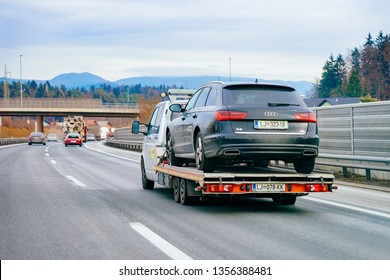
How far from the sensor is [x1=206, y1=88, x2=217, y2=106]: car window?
11.3 metres

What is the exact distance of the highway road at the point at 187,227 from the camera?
7414 mm

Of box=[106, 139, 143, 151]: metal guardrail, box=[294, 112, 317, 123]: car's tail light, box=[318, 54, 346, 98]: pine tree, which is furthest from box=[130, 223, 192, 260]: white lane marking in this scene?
box=[318, 54, 346, 98]: pine tree

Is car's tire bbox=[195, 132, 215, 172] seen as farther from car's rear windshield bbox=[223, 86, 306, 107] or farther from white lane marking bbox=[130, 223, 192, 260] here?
white lane marking bbox=[130, 223, 192, 260]

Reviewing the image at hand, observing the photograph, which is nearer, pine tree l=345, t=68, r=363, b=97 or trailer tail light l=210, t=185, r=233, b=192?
trailer tail light l=210, t=185, r=233, b=192

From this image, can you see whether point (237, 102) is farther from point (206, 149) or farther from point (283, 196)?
point (283, 196)

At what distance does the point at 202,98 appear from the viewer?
12.1 meters

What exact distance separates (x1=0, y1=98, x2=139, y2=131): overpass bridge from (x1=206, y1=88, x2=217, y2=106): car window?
102472 millimetres

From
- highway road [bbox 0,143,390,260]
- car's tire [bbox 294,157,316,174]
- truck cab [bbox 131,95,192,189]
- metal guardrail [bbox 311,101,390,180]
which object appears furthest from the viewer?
metal guardrail [bbox 311,101,390,180]

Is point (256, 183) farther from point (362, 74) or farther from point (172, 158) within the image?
point (362, 74)

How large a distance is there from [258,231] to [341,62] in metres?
141

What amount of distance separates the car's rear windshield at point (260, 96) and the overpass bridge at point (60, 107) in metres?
103

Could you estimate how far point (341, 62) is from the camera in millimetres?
145375

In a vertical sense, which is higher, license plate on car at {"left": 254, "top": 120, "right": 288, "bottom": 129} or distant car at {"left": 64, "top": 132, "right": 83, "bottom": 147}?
license plate on car at {"left": 254, "top": 120, "right": 288, "bottom": 129}
